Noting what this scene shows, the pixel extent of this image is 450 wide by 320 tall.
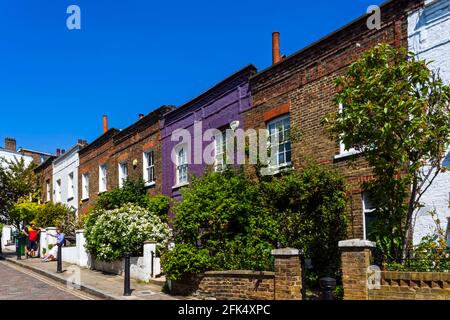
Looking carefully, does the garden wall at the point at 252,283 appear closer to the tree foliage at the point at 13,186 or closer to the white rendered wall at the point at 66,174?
the white rendered wall at the point at 66,174

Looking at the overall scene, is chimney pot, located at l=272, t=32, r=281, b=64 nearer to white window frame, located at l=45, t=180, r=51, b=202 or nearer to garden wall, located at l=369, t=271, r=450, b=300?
garden wall, located at l=369, t=271, r=450, b=300

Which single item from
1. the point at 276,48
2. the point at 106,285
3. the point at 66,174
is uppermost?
the point at 276,48

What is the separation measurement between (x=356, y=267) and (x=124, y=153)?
16.5m

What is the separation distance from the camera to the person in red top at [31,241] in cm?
2303

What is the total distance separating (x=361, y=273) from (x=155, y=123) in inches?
551

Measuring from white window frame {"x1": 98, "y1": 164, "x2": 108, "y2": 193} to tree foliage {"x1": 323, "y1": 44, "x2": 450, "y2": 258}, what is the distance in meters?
17.7

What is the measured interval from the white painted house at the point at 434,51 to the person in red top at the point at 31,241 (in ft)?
58.4

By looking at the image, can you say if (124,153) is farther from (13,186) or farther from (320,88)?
(320,88)

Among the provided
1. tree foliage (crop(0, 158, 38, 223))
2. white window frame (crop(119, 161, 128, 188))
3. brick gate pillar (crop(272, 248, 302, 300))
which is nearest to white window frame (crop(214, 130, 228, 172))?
brick gate pillar (crop(272, 248, 302, 300))

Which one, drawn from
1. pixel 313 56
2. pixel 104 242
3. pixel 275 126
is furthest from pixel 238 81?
pixel 104 242

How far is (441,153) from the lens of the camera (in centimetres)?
964

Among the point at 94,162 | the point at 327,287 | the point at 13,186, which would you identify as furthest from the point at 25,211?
the point at 327,287

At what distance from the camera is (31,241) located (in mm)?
23219

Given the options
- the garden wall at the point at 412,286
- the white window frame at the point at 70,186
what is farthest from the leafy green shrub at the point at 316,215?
the white window frame at the point at 70,186
